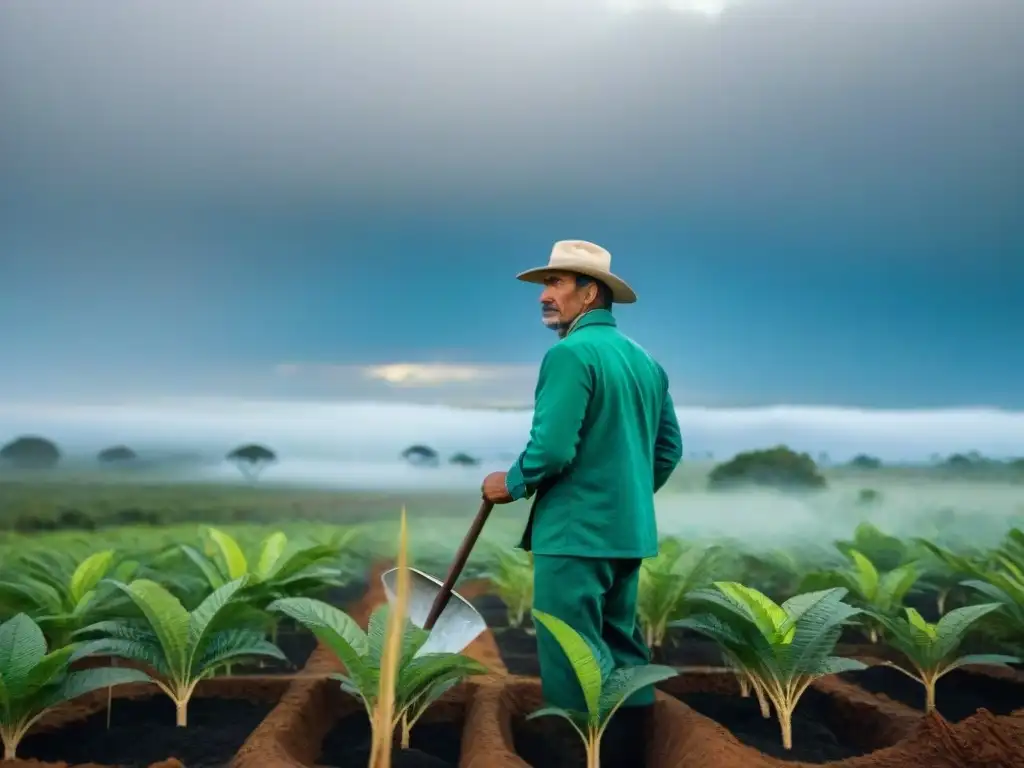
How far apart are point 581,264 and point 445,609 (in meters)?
1.06

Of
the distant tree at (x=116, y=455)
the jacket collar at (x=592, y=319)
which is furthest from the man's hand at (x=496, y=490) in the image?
the distant tree at (x=116, y=455)

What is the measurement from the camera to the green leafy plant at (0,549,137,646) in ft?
7.14

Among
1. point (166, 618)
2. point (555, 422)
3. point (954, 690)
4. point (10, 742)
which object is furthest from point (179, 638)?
point (954, 690)

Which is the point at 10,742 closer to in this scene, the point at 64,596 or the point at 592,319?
the point at 64,596

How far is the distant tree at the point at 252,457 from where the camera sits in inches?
141

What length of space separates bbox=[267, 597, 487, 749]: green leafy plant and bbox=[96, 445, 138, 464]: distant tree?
6.64 ft

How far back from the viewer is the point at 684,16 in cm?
362

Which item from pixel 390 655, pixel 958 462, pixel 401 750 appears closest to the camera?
pixel 390 655

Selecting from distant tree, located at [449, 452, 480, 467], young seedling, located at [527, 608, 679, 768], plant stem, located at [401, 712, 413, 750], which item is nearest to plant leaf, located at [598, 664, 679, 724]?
young seedling, located at [527, 608, 679, 768]

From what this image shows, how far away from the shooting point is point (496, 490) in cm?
197

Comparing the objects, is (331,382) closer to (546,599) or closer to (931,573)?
(546,599)

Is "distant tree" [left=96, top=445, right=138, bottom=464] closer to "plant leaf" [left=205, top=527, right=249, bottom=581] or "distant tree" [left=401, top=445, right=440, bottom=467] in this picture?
"plant leaf" [left=205, top=527, right=249, bottom=581]

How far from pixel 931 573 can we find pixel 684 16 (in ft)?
9.14

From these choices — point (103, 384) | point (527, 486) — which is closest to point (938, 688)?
point (527, 486)
